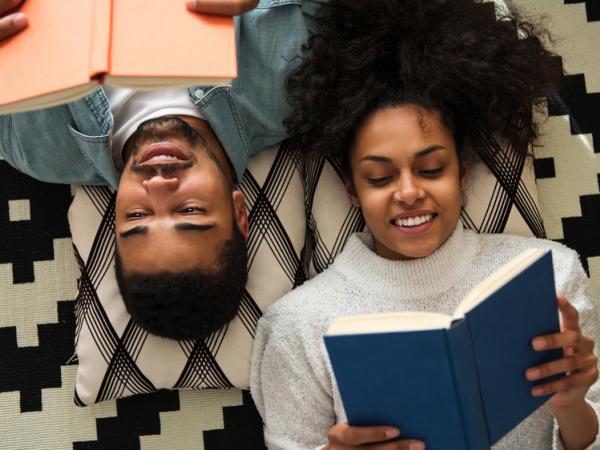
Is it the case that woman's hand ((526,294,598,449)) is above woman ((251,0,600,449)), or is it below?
below

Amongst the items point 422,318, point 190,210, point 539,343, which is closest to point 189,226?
point 190,210

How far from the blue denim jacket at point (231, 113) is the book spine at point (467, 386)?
0.61 meters

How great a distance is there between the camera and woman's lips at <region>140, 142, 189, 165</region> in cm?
135

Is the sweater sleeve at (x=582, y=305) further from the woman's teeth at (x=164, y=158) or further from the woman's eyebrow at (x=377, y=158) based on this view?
the woman's teeth at (x=164, y=158)

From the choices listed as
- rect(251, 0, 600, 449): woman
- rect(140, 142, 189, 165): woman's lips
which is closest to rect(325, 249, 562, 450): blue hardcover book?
rect(251, 0, 600, 449): woman

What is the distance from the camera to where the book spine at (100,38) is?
3.78 feet

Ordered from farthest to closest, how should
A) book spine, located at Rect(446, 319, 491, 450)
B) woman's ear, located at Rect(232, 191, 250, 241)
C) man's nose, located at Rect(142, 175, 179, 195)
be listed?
1. woman's ear, located at Rect(232, 191, 250, 241)
2. man's nose, located at Rect(142, 175, 179, 195)
3. book spine, located at Rect(446, 319, 491, 450)

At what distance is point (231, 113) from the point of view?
147cm

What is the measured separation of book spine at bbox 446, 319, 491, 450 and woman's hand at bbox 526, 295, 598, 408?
0.37 feet

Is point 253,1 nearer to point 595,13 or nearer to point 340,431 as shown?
point 340,431

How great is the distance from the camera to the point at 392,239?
1.40m

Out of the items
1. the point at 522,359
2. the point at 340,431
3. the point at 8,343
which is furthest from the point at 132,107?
the point at 522,359

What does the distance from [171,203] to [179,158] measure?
81 millimetres

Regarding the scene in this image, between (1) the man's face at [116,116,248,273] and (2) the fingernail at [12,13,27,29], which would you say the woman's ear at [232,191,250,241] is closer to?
(1) the man's face at [116,116,248,273]
